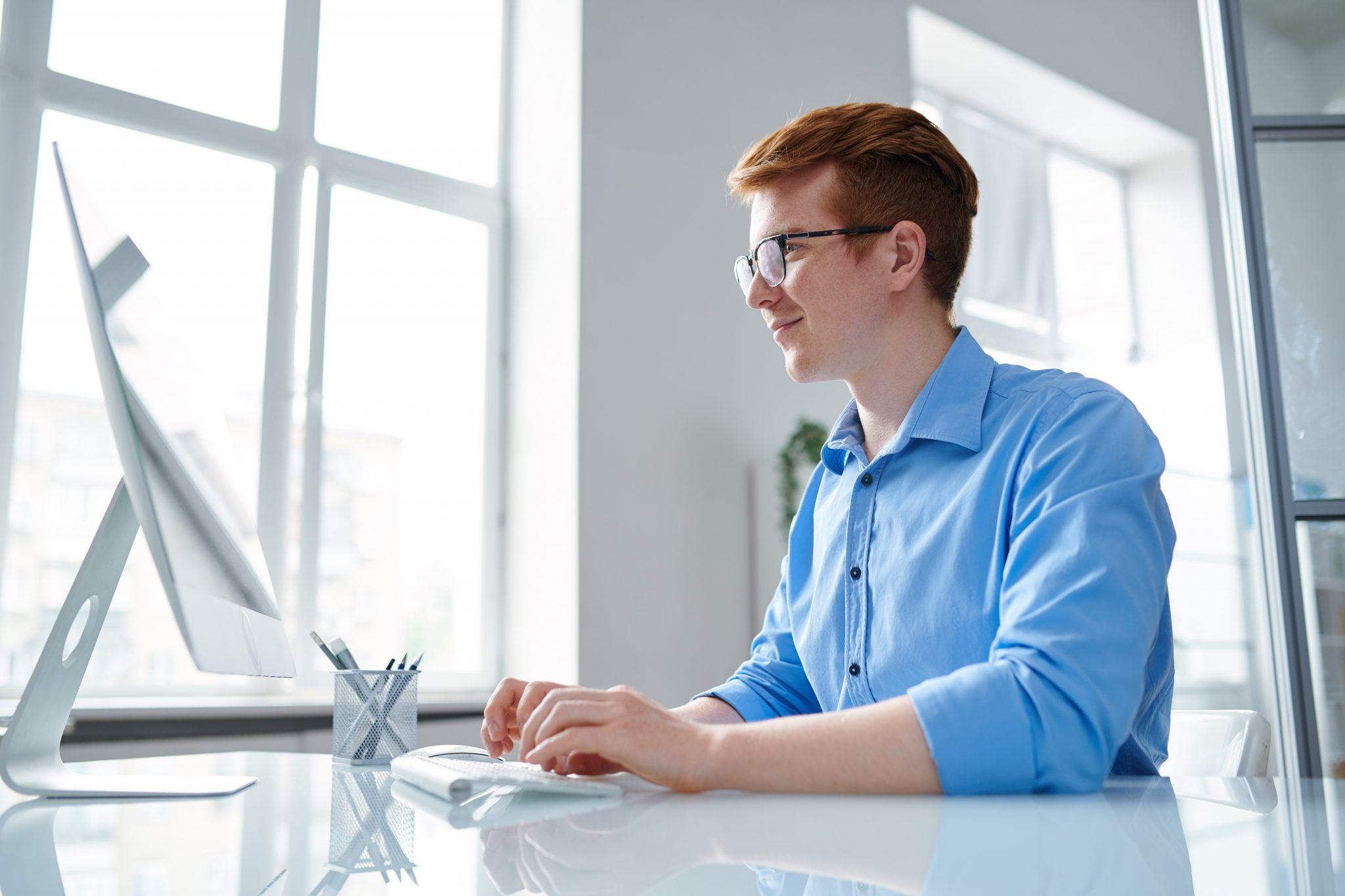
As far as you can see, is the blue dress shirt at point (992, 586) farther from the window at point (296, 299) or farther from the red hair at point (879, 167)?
the window at point (296, 299)

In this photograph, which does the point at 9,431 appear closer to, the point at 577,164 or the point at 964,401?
the point at 577,164

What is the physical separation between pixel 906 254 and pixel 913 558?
17.1 inches

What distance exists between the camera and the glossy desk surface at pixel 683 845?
1.77 ft

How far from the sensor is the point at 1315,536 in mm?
2252

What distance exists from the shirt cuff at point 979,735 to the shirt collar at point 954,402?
400 mm

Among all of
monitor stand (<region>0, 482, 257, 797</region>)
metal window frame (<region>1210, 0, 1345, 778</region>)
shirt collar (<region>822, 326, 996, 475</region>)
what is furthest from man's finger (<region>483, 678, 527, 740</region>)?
metal window frame (<region>1210, 0, 1345, 778</region>)

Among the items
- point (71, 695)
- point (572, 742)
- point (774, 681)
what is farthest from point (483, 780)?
point (774, 681)

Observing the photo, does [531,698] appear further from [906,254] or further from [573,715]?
[906,254]

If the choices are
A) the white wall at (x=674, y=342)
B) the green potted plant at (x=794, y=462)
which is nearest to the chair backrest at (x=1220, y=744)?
the white wall at (x=674, y=342)

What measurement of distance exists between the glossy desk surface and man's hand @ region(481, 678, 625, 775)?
9 cm

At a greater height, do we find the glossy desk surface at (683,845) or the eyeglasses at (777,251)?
the eyeglasses at (777,251)

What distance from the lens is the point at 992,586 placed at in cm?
112

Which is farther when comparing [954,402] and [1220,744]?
[1220,744]

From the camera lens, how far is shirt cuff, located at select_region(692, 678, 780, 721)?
1.34 meters
